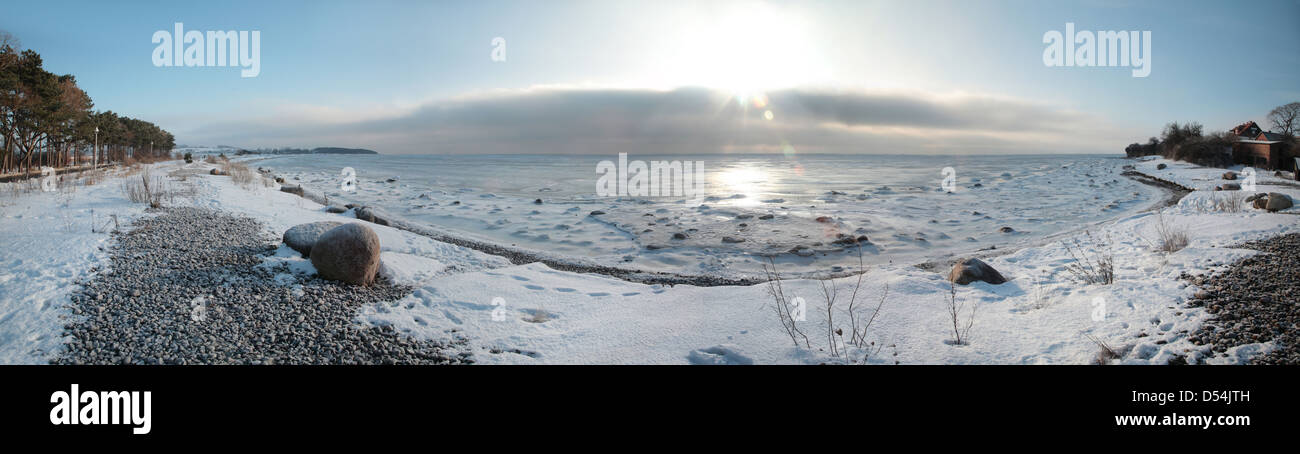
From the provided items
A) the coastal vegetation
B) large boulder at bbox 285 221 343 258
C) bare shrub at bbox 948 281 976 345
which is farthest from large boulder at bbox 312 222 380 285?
the coastal vegetation

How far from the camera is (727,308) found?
7891 millimetres

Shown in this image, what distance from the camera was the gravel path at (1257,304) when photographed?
493cm

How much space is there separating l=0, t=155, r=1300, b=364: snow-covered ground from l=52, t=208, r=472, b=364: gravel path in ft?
1.02

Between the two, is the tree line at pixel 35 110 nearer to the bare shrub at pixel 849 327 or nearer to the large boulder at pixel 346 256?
the large boulder at pixel 346 256

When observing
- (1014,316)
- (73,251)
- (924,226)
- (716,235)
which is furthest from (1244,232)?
(73,251)

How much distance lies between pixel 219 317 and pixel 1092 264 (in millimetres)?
13726

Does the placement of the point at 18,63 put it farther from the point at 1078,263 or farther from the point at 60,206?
the point at 1078,263

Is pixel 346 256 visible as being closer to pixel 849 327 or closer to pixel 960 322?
pixel 849 327

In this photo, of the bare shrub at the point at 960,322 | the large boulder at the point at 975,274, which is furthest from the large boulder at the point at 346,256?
the large boulder at the point at 975,274

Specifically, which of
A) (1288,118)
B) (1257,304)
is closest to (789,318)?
(1257,304)

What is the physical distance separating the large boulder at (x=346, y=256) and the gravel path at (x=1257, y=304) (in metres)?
10.5

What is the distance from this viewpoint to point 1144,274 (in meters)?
8.13
